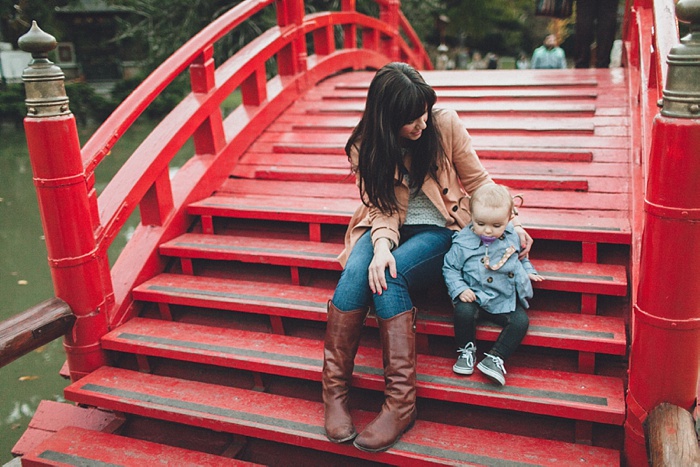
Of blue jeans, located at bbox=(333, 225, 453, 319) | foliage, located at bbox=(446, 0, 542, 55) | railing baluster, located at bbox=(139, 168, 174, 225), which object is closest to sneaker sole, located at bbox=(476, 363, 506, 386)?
blue jeans, located at bbox=(333, 225, 453, 319)

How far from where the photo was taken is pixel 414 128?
2545 mm

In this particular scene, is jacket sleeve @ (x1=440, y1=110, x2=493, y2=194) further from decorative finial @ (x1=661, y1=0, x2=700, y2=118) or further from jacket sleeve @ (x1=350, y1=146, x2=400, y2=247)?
decorative finial @ (x1=661, y1=0, x2=700, y2=118)

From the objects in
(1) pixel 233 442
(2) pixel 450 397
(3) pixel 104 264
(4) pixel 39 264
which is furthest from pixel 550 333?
(4) pixel 39 264

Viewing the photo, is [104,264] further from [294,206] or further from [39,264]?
[39,264]

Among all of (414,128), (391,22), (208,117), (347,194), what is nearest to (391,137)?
(414,128)

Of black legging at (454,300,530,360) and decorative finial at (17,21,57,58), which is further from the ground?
decorative finial at (17,21,57,58)

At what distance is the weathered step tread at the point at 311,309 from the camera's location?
261 cm

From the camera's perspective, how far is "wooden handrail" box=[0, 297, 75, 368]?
2.67 meters

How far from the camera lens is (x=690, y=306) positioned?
210 cm

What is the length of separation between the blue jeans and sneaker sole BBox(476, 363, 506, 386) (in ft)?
1.31

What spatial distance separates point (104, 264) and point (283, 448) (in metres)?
1.28

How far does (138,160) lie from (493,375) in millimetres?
2238

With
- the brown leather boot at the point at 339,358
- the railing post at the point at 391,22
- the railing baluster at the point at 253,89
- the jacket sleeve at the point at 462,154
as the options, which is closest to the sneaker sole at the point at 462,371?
the brown leather boot at the point at 339,358

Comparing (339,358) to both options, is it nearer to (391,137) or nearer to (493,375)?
(493,375)
